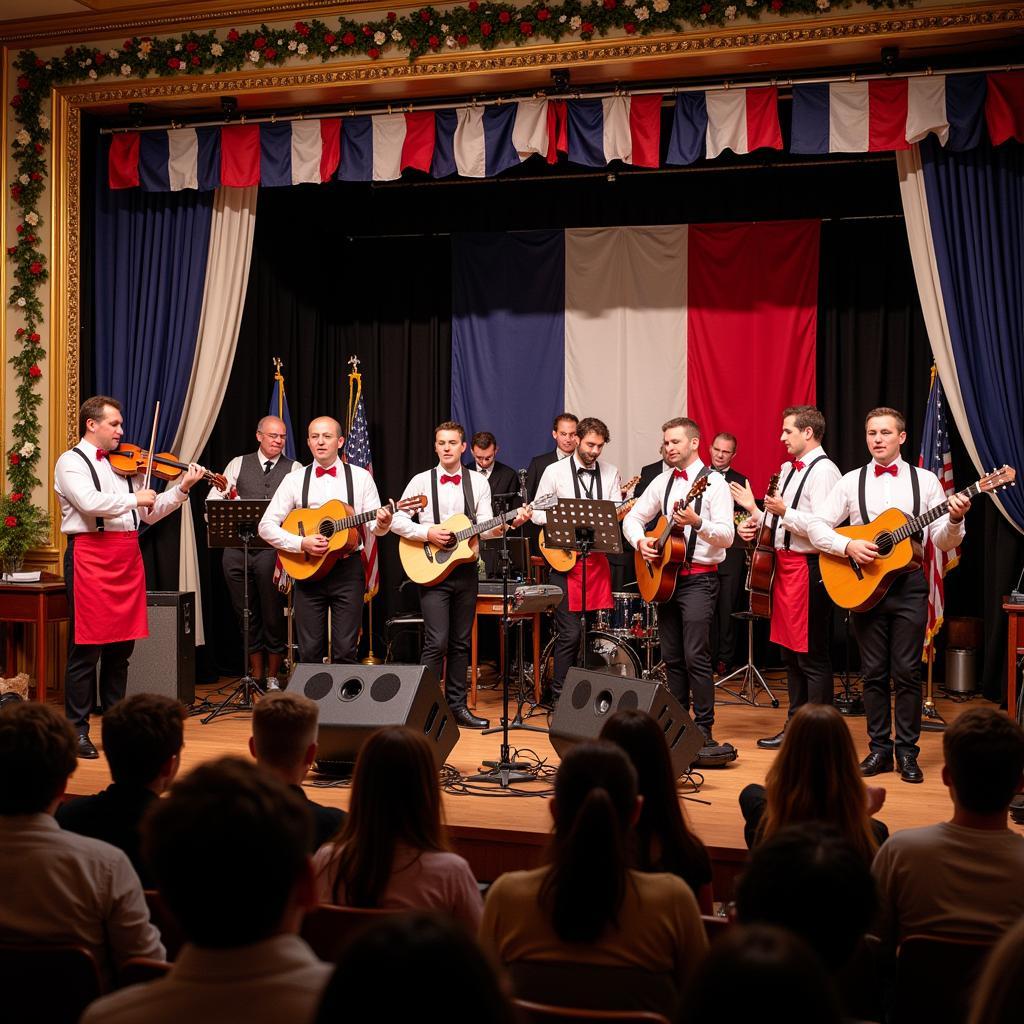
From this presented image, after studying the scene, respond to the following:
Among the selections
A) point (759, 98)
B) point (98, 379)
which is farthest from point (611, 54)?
point (98, 379)

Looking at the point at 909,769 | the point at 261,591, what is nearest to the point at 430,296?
the point at 261,591

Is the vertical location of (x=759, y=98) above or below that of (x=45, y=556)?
above

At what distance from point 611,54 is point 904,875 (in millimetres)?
5851

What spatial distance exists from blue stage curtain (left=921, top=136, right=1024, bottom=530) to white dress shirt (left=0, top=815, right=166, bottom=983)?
19.7 ft

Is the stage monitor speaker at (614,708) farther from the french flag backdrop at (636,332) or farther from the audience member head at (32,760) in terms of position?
the french flag backdrop at (636,332)

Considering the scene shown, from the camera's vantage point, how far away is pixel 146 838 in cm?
152

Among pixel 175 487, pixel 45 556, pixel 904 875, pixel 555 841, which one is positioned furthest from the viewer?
pixel 45 556

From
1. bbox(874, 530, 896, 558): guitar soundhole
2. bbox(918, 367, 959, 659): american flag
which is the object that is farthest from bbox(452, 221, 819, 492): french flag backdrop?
bbox(874, 530, 896, 558): guitar soundhole

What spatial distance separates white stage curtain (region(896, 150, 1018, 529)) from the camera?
7.05 meters

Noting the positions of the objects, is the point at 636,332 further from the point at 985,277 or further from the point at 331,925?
the point at 331,925

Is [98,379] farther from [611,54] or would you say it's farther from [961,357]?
[961,357]

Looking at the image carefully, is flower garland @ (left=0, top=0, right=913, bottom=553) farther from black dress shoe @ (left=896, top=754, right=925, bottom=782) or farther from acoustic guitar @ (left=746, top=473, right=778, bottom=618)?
black dress shoe @ (left=896, top=754, right=925, bottom=782)

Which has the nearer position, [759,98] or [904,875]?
[904,875]

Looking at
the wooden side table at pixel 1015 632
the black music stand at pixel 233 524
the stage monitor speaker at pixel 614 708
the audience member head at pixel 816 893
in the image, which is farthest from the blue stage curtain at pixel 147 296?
the audience member head at pixel 816 893
